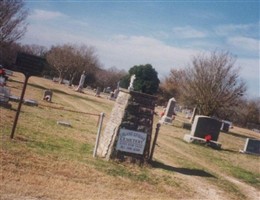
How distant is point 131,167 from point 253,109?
74.6 m

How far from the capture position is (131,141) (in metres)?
11.5

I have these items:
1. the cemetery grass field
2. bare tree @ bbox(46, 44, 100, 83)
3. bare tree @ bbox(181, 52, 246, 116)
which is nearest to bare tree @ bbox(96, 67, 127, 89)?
bare tree @ bbox(46, 44, 100, 83)

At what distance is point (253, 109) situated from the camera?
262 feet

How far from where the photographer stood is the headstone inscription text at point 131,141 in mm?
11391

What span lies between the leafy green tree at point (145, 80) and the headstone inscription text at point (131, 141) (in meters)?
48.9

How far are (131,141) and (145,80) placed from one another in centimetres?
5051

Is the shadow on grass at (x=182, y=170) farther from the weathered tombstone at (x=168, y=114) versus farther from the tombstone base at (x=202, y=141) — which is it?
the weathered tombstone at (x=168, y=114)

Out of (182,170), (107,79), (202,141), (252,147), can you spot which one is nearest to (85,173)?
(182,170)

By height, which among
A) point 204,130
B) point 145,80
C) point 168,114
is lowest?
point 204,130

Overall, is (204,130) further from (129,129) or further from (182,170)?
(129,129)

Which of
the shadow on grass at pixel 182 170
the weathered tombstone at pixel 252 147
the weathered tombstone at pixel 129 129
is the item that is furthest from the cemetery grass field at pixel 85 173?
the weathered tombstone at pixel 252 147

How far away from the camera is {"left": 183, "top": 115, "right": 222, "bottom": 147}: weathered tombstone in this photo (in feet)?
72.7

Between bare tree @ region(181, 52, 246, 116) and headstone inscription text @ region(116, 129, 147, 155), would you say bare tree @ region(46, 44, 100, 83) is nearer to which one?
bare tree @ region(181, 52, 246, 116)

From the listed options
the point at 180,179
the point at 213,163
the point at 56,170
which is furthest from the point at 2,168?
the point at 213,163
